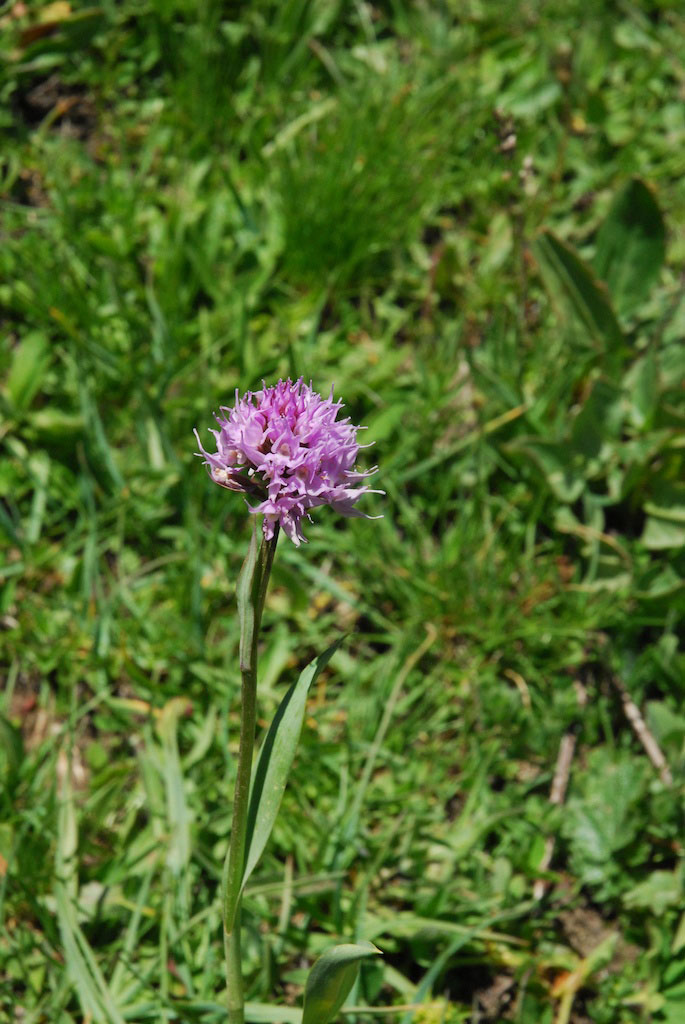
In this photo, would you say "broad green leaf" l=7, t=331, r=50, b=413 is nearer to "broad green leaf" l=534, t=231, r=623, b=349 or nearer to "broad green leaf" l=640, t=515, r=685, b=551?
"broad green leaf" l=534, t=231, r=623, b=349

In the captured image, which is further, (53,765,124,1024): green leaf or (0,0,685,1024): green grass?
(0,0,685,1024): green grass

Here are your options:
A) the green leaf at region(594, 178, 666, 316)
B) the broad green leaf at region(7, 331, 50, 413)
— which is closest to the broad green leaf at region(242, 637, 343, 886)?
the broad green leaf at region(7, 331, 50, 413)

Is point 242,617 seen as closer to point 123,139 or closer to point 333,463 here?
point 333,463

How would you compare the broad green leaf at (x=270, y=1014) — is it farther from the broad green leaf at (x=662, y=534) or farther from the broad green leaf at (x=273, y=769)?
the broad green leaf at (x=662, y=534)

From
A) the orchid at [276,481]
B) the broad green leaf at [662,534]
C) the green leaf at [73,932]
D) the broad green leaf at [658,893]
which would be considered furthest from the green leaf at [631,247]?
the green leaf at [73,932]

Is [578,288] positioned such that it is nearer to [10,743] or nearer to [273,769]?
[273,769]
